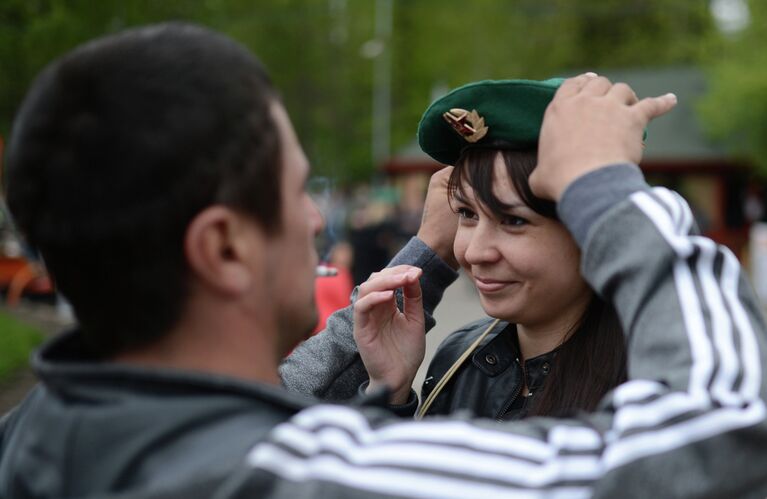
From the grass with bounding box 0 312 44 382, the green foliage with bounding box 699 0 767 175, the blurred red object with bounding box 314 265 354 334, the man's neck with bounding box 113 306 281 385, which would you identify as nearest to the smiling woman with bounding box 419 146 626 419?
the man's neck with bounding box 113 306 281 385

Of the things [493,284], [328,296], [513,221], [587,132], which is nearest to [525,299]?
[493,284]

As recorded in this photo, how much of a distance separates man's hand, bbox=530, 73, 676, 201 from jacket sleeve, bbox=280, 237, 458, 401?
814 millimetres

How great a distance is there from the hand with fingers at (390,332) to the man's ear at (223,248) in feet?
2.56

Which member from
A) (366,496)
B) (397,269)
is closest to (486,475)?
(366,496)

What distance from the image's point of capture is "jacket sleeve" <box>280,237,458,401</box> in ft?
7.18

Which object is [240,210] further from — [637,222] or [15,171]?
[637,222]

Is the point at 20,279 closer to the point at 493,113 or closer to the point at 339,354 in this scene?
the point at 339,354

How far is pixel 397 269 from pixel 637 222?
0.90 m

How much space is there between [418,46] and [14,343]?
31775mm

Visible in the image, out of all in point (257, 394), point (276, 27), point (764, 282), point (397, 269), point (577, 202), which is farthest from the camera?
point (276, 27)

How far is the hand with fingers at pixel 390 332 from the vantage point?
209cm

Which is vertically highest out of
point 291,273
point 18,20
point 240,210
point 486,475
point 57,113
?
point 57,113

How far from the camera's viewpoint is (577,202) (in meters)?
1.37

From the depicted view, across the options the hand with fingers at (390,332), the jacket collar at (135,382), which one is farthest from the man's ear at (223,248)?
the hand with fingers at (390,332)
